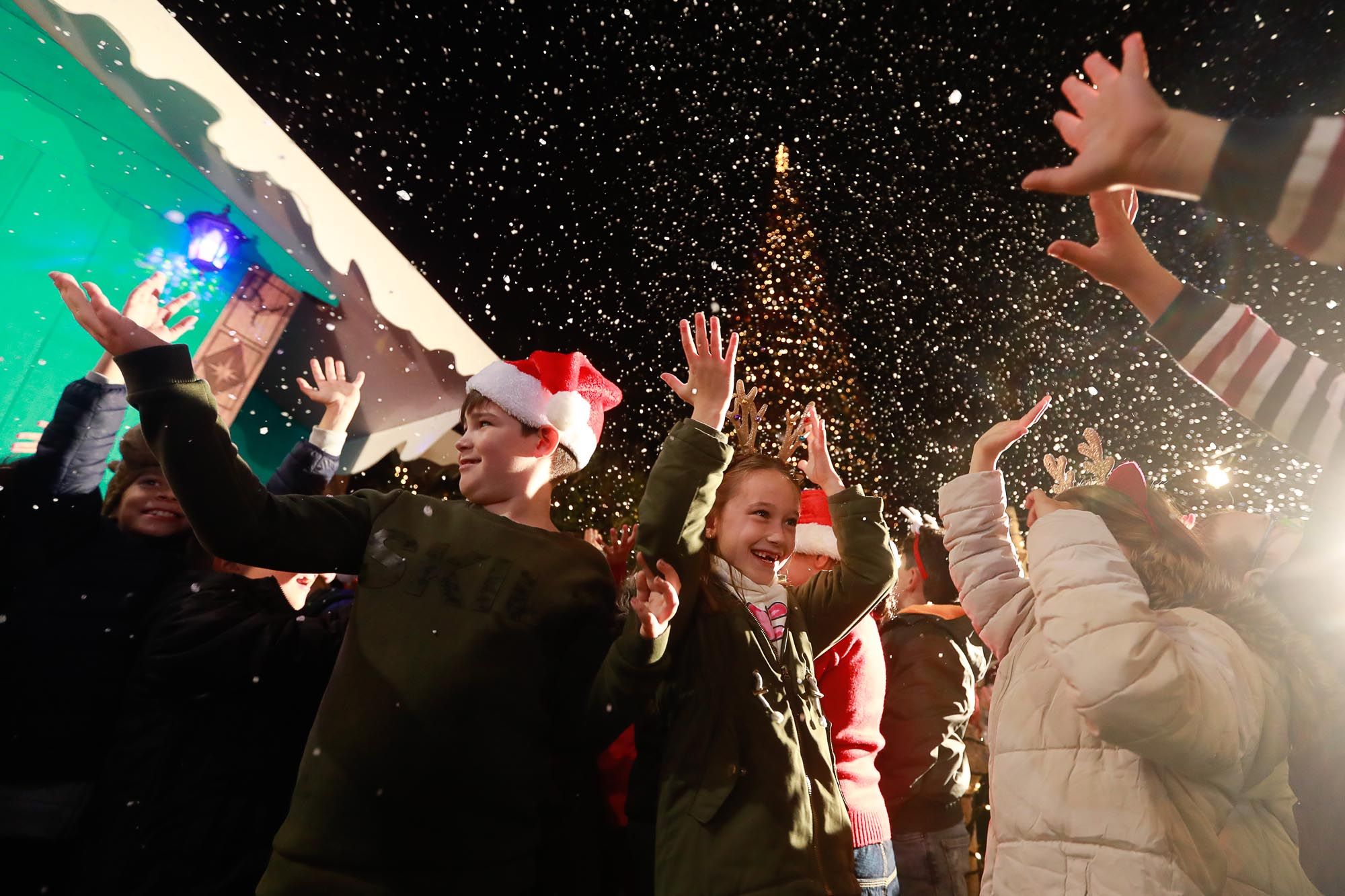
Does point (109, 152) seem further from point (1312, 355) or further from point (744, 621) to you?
point (1312, 355)

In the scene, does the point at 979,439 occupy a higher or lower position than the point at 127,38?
lower

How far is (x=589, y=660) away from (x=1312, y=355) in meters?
1.81

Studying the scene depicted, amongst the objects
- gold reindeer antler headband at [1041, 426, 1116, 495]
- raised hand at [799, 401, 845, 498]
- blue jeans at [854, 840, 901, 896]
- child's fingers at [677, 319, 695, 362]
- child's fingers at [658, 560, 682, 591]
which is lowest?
blue jeans at [854, 840, 901, 896]

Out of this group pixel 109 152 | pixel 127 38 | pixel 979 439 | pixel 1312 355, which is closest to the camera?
pixel 1312 355

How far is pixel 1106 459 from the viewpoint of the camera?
2.44 metres

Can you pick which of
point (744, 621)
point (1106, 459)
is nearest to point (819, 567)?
point (1106, 459)

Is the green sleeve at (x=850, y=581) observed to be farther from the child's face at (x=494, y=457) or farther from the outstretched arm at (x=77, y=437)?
the outstretched arm at (x=77, y=437)

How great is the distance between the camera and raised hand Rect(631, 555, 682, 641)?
4.70 ft

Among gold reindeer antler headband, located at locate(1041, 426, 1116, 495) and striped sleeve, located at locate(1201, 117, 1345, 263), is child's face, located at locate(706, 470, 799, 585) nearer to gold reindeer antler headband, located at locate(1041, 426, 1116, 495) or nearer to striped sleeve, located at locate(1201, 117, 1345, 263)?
gold reindeer antler headband, located at locate(1041, 426, 1116, 495)

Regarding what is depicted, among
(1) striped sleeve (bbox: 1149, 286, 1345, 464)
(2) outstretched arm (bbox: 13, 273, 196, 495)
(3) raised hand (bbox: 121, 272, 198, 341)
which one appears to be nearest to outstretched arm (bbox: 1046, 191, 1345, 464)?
(1) striped sleeve (bbox: 1149, 286, 1345, 464)

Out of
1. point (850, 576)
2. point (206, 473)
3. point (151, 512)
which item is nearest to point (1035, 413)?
point (850, 576)

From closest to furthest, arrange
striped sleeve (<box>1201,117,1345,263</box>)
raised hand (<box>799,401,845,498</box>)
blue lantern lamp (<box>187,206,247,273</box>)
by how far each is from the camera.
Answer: striped sleeve (<box>1201,117,1345,263</box>)
raised hand (<box>799,401,845,498</box>)
blue lantern lamp (<box>187,206,247,273</box>)

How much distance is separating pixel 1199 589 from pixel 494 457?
6.07ft

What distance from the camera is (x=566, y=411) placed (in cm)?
208
